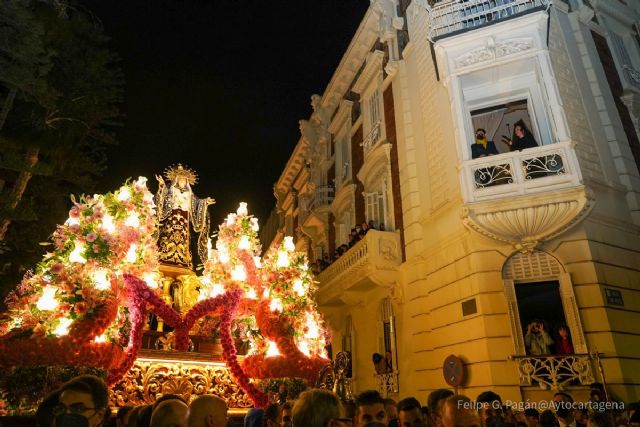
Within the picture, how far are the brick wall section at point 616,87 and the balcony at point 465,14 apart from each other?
11.5 ft

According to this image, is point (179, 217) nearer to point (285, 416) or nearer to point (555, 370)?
point (285, 416)

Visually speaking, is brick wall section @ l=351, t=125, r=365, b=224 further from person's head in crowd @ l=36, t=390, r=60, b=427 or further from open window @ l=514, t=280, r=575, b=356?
person's head in crowd @ l=36, t=390, r=60, b=427

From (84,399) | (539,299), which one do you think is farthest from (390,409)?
(539,299)

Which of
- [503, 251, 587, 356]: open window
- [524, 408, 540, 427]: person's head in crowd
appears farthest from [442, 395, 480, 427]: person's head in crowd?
[503, 251, 587, 356]: open window

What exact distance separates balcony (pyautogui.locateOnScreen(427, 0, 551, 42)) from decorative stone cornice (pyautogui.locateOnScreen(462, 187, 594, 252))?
500 cm

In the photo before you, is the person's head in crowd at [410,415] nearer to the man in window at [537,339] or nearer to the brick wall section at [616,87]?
the man in window at [537,339]

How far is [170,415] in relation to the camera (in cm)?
289

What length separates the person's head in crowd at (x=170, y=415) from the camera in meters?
2.87

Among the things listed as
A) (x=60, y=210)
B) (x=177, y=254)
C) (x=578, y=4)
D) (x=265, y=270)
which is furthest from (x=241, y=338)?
(x=578, y=4)

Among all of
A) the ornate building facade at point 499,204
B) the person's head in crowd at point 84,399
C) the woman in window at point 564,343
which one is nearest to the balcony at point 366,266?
the ornate building facade at point 499,204

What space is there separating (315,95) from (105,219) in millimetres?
16550

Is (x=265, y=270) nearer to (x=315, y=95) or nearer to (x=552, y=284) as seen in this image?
(x=552, y=284)

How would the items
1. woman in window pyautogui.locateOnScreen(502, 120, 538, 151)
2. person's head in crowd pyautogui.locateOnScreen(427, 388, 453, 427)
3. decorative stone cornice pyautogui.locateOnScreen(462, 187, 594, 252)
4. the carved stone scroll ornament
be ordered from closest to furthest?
1. person's head in crowd pyautogui.locateOnScreen(427, 388, 453, 427)
2. decorative stone cornice pyautogui.locateOnScreen(462, 187, 594, 252)
3. woman in window pyautogui.locateOnScreen(502, 120, 538, 151)
4. the carved stone scroll ornament

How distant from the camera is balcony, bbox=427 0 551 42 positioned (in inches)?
432
